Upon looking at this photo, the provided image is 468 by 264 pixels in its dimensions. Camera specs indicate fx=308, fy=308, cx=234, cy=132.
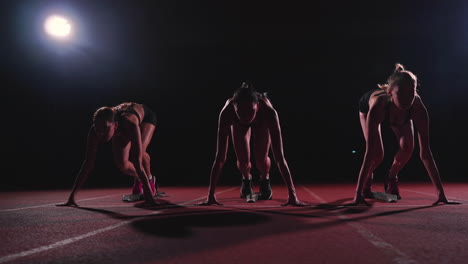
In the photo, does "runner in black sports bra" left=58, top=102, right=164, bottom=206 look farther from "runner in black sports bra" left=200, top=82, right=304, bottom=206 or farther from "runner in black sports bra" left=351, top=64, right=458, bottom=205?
"runner in black sports bra" left=351, top=64, right=458, bottom=205

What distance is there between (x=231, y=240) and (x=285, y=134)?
1783 centimetres

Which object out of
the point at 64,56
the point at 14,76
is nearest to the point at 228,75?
the point at 64,56

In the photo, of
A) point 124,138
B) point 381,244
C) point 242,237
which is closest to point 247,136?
point 124,138

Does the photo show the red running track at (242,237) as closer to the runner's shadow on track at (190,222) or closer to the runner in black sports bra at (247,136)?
the runner's shadow on track at (190,222)

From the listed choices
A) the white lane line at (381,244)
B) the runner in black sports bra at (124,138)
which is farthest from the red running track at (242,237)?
the runner in black sports bra at (124,138)

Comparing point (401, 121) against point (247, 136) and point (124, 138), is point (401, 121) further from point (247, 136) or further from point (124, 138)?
point (124, 138)

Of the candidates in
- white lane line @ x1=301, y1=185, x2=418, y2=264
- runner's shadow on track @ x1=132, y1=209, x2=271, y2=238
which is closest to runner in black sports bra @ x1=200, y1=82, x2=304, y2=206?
runner's shadow on track @ x1=132, y1=209, x2=271, y2=238

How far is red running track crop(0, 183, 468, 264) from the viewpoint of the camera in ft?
6.15

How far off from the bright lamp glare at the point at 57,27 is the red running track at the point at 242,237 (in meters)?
9.57

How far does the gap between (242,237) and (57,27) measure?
11772mm

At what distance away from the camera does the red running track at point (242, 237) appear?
187 centimetres

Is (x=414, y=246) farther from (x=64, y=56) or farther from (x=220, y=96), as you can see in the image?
(x=220, y=96)

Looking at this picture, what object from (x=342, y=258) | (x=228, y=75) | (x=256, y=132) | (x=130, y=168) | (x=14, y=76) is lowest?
(x=342, y=258)

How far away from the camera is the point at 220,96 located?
61.7ft
